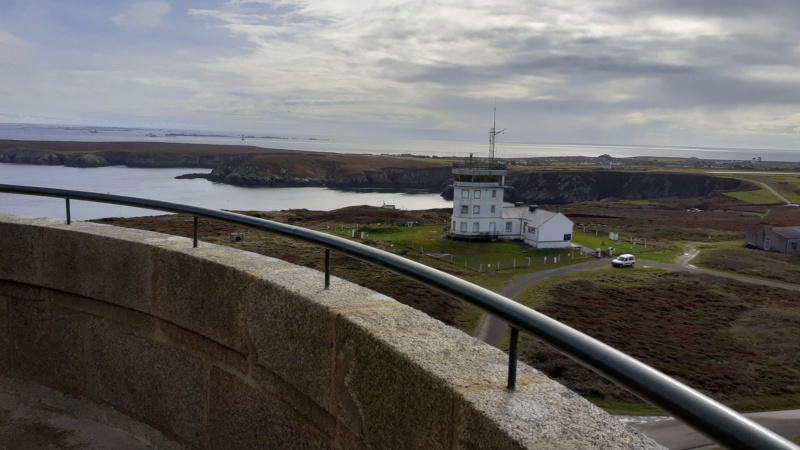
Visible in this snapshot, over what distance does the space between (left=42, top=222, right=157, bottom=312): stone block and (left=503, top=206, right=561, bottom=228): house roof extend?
1477 inches

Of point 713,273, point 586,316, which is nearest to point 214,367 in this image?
point 586,316

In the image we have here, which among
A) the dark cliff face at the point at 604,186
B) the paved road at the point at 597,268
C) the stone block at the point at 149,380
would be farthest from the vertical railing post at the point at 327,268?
the dark cliff face at the point at 604,186

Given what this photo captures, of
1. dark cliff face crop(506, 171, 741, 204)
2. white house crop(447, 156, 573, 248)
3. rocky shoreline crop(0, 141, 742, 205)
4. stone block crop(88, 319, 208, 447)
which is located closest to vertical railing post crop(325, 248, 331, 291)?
stone block crop(88, 319, 208, 447)

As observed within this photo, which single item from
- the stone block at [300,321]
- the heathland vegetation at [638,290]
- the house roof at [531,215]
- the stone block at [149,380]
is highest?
the stone block at [300,321]

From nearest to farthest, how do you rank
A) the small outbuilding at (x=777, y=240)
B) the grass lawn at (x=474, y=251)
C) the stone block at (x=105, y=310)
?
the stone block at (x=105, y=310), the grass lawn at (x=474, y=251), the small outbuilding at (x=777, y=240)

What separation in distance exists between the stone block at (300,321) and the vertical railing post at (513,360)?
2.47ft

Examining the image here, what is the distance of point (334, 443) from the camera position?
207 cm

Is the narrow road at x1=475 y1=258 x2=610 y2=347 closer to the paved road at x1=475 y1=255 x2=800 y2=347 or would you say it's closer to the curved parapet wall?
the paved road at x1=475 y1=255 x2=800 y2=347

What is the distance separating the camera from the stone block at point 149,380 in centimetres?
274

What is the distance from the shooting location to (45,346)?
10.6 ft

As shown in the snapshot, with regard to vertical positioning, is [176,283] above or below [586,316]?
above

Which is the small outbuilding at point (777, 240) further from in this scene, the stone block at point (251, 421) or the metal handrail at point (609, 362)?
the metal handrail at point (609, 362)

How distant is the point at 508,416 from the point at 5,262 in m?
3.20

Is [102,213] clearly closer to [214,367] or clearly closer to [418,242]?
[214,367]
